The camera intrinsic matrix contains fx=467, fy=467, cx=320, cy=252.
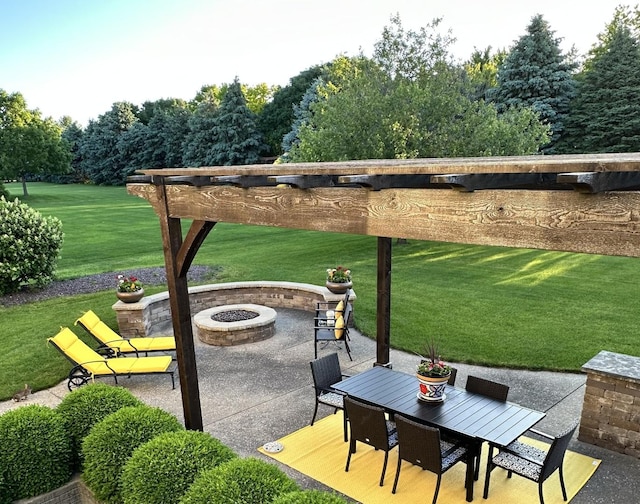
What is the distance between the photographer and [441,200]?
2.69 metres

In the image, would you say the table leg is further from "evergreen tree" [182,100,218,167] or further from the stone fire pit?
→ "evergreen tree" [182,100,218,167]

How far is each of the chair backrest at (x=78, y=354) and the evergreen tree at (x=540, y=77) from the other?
82.4ft

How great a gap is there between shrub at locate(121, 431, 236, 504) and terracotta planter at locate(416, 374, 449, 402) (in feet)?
6.92

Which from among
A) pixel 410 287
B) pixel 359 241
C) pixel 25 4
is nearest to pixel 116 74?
pixel 25 4

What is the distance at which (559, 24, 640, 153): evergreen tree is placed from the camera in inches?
992

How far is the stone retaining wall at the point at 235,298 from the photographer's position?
374 inches

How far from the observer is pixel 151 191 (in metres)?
4.85

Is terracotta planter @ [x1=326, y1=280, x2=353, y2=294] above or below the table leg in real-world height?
above

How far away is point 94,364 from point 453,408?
5.36 meters

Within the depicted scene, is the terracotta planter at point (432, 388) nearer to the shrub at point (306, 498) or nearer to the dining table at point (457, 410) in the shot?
the dining table at point (457, 410)

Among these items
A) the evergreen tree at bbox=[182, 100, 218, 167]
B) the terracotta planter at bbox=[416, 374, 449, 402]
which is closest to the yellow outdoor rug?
the terracotta planter at bbox=[416, 374, 449, 402]

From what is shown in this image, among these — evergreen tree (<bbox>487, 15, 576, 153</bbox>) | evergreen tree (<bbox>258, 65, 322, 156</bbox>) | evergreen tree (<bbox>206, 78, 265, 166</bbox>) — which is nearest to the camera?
evergreen tree (<bbox>487, 15, 576, 153</bbox>)

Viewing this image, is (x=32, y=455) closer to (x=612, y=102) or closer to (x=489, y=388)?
(x=489, y=388)

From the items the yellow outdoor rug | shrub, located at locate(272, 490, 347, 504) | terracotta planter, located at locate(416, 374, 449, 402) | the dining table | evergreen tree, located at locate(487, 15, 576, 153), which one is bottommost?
the yellow outdoor rug
